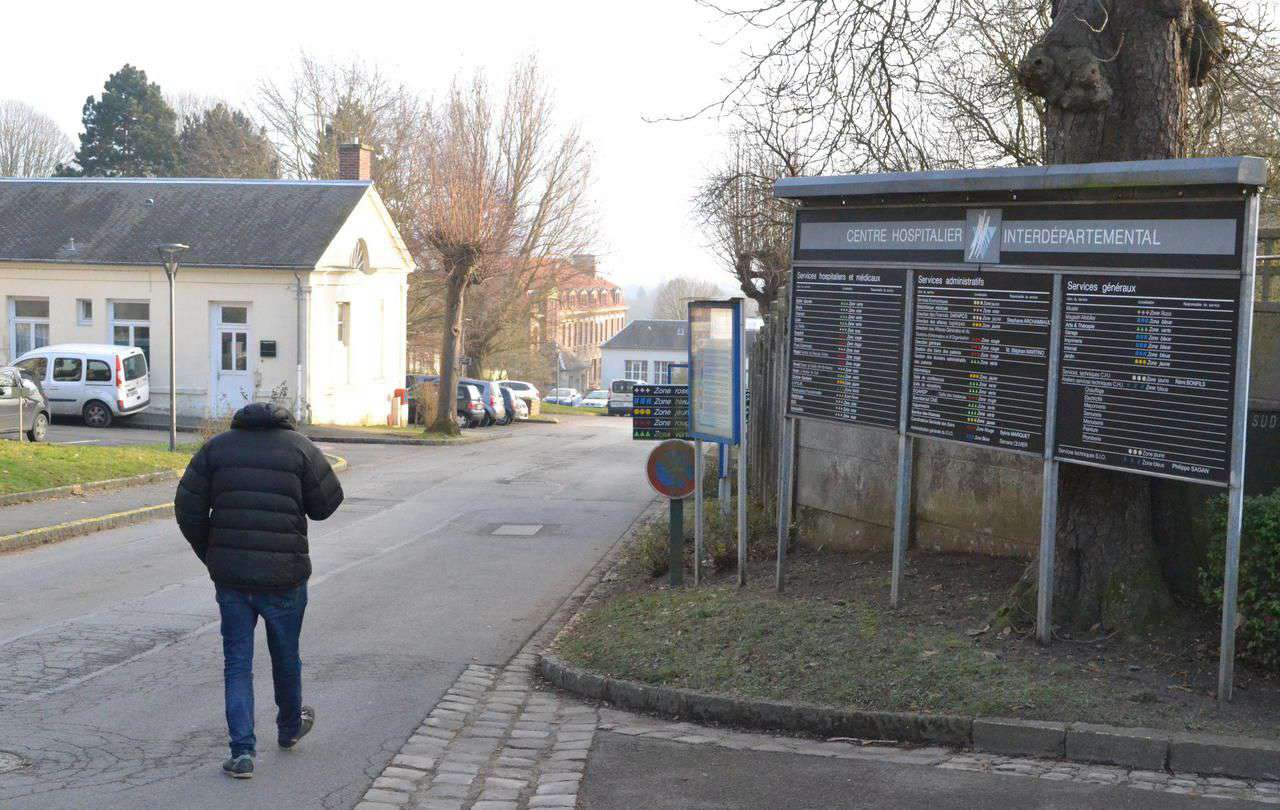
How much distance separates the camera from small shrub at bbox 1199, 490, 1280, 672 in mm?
6746

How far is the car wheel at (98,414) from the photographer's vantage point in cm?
3306

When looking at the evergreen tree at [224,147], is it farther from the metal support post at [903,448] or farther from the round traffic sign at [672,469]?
the metal support post at [903,448]

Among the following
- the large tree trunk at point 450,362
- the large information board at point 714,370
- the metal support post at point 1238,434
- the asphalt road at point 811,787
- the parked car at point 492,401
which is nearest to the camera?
the asphalt road at point 811,787

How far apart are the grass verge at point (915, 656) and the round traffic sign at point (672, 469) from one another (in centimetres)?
116

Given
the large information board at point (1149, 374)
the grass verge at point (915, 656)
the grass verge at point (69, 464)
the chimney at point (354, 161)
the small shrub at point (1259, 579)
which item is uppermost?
the chimney at point (354, 161)

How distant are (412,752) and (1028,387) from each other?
4281mm

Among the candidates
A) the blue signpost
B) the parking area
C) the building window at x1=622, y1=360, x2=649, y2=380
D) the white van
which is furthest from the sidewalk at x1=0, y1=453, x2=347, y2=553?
the building window at x1=622, y1=360, x2=649, y2=380

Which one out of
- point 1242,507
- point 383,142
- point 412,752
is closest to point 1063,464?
point 1242,507

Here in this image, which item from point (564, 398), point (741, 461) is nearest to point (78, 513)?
point (741, 461)

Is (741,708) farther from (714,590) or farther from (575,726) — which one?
(714,590)

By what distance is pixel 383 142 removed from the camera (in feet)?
188

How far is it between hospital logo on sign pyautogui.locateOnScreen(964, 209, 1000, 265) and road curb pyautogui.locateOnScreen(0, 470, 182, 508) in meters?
13.6

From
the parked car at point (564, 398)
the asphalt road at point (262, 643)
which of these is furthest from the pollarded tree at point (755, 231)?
the parked car at point (564, 398)

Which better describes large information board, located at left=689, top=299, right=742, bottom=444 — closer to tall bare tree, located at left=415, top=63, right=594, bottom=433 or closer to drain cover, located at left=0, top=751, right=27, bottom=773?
drain cover, located at left=0, top=751, right=27, bottom=773
